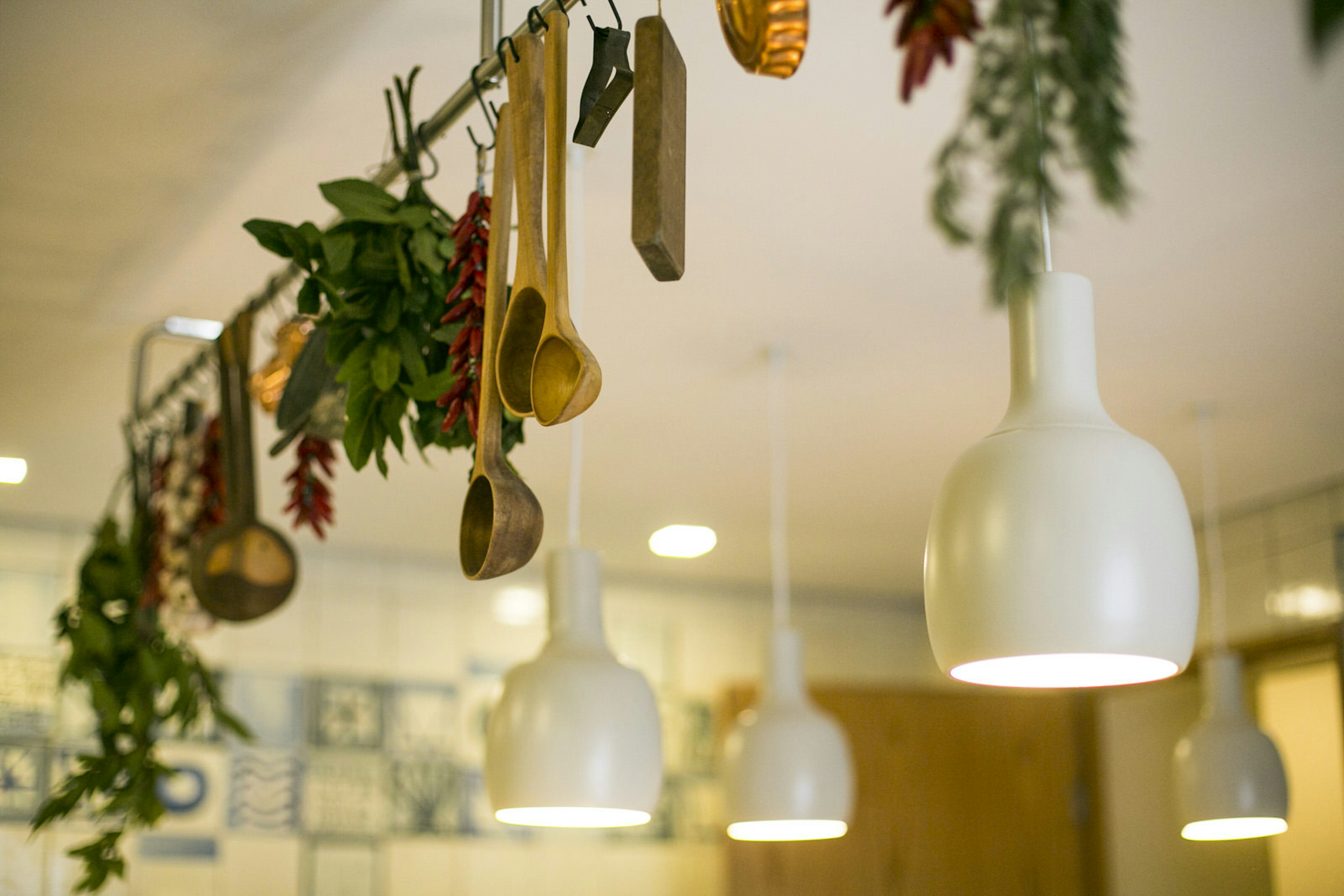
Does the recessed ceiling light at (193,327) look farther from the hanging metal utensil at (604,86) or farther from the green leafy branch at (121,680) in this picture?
the hanging metal utensil at (604,86)

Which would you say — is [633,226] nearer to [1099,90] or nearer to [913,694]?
[1099,90]

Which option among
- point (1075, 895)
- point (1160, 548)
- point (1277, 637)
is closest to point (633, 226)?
point (1160, 548)

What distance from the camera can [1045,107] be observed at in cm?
42

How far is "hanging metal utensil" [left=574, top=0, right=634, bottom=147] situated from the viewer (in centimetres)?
101

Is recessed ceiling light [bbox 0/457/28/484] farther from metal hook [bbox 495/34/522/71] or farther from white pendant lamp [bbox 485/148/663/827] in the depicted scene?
metal hook [bbox 495/34/522/71]

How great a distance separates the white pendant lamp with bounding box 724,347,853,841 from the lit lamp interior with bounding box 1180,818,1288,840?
32.7 inches

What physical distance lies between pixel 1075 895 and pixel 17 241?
3.63 metres

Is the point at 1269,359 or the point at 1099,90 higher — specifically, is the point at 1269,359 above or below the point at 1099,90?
above

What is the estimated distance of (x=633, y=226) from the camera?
0.89 metres

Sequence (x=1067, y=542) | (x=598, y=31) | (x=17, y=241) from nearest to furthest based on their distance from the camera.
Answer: (x=1067, y=542) < (x=598, y=31) < (x=17, y=241)

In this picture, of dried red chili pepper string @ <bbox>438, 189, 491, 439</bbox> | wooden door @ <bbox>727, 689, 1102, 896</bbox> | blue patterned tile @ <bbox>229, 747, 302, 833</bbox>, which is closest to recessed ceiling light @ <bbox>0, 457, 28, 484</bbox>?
blue patterned tile @ <bbox>229, 747, 302, 833</bbox>

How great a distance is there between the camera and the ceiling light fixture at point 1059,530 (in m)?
0.87

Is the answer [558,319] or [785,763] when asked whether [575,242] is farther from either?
[785,763]

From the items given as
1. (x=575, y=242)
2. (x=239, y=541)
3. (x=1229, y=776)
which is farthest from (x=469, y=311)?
(x=1229, y=776)
